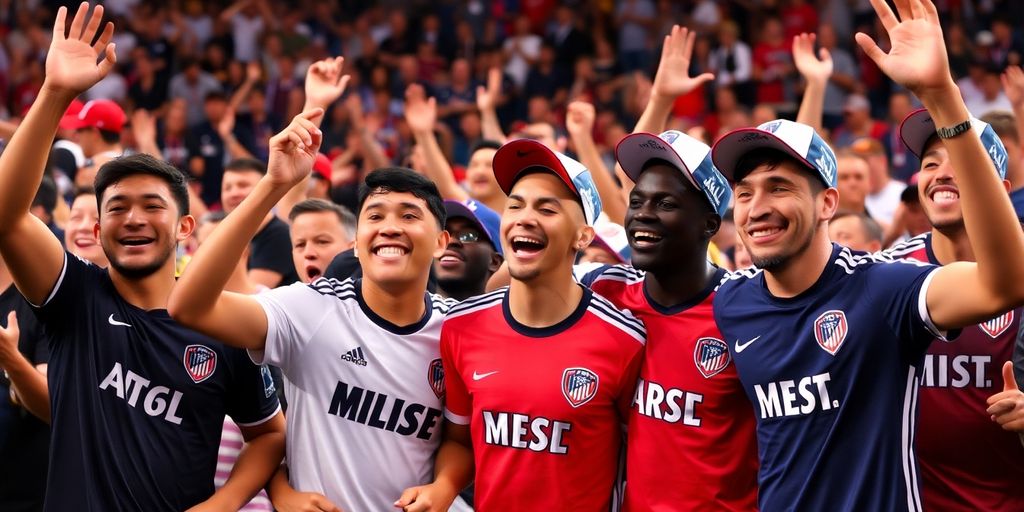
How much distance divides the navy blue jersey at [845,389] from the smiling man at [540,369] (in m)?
0.55

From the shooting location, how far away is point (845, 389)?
362cm

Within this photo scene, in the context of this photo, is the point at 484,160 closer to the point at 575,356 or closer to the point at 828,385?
the point at 575,356

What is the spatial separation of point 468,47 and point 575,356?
13.6 m

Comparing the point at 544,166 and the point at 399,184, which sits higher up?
the point at 544,166

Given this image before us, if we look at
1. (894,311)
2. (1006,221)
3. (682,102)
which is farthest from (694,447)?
(682,102)

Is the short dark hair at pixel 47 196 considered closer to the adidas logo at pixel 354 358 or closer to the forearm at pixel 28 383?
the forearm at pixel 28 383

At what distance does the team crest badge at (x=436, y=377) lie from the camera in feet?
13.9

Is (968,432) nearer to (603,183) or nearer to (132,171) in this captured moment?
(132,171)

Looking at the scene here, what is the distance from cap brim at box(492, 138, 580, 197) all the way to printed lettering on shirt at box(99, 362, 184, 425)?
1445 mm

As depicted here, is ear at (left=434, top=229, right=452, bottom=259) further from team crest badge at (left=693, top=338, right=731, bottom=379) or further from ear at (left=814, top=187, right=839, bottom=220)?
ear at (left=814, top=187, right=839, bottom=220)

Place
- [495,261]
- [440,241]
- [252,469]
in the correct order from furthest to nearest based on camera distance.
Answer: [495,261]
[440,241]
[252,469]

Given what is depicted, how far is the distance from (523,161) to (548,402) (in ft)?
3.14

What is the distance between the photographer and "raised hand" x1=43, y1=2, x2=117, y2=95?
3801mm

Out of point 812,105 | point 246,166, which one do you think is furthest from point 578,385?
point 246,166
